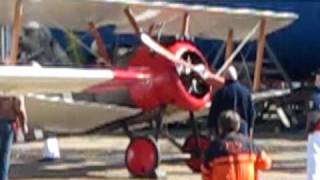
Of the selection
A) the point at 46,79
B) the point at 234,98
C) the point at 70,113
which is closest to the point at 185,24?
the point at 70,113

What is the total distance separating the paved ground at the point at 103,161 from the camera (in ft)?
53.4

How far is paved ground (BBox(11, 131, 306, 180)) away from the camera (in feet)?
53.4

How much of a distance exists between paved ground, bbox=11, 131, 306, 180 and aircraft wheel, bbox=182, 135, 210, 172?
137mm

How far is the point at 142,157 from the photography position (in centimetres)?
1598

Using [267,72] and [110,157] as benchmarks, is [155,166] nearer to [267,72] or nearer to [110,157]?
[110,157]

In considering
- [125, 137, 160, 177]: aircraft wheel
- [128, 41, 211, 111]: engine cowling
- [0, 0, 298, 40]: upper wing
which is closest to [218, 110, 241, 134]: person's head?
[128, 41, 211, 111]: engine cowling

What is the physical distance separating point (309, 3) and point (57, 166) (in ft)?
35.6

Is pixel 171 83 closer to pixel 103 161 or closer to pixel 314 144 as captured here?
pixel 103 161

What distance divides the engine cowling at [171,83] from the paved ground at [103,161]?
108 cm

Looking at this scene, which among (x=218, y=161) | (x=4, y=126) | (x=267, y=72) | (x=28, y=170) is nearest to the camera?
(x=218, y=161)

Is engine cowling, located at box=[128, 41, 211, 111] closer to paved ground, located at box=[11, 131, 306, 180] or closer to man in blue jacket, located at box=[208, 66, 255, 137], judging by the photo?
paved ground, located at box=[11, 131, 306, 180]

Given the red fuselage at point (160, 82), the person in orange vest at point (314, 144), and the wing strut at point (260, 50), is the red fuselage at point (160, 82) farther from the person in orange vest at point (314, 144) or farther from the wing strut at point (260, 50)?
the person in orange vest at point (314, 144)

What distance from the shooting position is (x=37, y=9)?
53.3 feet

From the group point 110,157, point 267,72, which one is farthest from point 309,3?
point 110,157
